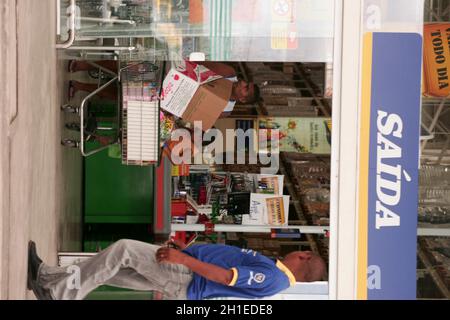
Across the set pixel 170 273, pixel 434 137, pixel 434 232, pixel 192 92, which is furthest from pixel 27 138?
pixel 434 232

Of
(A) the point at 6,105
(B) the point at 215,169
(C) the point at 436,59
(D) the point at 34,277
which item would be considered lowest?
(D) the point at 34,277

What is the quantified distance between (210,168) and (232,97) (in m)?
0.53

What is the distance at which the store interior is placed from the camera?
3.55m

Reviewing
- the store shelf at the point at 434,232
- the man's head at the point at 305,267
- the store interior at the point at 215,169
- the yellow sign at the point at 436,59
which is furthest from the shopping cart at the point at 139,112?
the store shelf at the point at 434,232

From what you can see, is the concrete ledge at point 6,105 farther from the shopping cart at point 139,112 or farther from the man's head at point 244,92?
the man's head at point 244,92

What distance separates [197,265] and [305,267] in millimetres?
575

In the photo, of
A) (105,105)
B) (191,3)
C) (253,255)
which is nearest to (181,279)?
(253,255)

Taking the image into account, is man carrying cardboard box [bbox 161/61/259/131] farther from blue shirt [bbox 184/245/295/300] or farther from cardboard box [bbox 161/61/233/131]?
blue shirt [bbox 184/245/295/300]

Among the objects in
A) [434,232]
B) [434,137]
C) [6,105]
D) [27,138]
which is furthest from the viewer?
[434,232]

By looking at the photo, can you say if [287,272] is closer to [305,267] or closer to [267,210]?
[305,267]

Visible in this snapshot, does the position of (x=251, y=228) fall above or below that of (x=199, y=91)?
below

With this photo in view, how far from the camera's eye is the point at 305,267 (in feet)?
10.6

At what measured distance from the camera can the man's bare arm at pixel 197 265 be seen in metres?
2.98
